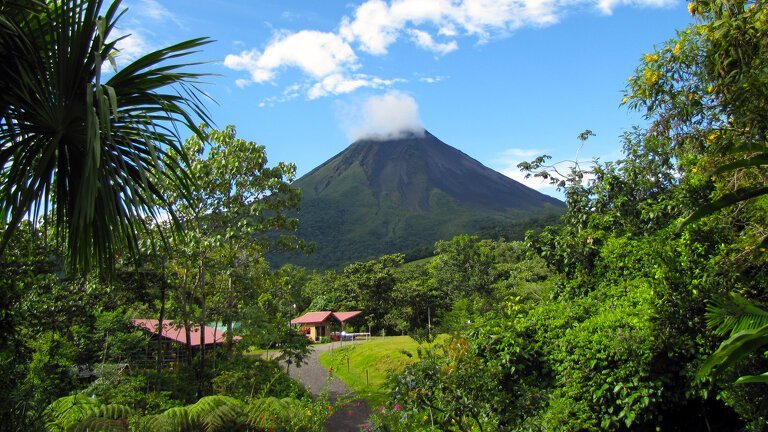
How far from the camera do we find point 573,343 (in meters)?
5.51

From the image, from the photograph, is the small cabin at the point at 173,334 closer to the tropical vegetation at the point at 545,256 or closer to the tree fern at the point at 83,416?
the tropical vegetation at the point at 545,256

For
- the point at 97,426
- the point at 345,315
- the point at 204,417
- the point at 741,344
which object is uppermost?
the point at 741,344

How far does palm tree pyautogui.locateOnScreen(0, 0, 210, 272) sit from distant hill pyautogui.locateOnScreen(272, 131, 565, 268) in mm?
99658

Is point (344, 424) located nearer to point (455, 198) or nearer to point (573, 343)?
point (573, 343)

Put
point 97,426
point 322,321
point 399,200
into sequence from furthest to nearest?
point 399,200
point 322,321
point 97,426

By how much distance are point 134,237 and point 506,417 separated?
156 inches

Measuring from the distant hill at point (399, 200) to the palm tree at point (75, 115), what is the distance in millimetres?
99658

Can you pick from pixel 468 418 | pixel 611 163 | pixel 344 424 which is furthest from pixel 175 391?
pixel 611 163

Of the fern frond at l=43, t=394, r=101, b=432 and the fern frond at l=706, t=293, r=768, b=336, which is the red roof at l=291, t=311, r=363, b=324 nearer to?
the fern frond at l=43, t=394, r=101, b=432

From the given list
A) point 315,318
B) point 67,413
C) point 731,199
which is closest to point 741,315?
point 731,199

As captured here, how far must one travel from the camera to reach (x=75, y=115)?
115 inches

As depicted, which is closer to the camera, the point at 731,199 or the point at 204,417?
the point at 731,199

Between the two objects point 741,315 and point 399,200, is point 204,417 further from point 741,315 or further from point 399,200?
point 399,200

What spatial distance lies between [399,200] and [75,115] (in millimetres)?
150020
